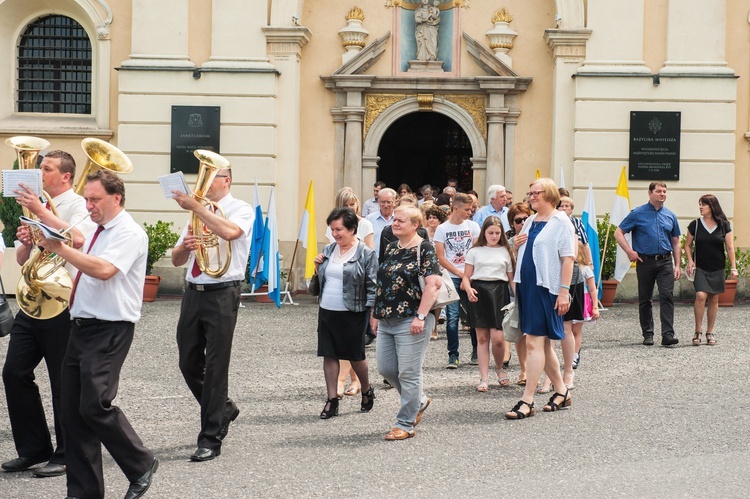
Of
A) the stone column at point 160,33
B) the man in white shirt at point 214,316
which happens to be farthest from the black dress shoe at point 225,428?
the stone column at point 160,33

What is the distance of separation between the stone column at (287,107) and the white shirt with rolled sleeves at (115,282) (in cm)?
1297

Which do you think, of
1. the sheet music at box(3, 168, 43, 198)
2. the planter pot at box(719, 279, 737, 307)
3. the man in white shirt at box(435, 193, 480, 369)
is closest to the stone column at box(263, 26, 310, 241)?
the planter pot at box(719, 279, 737, 307)

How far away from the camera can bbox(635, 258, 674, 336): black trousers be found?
13.2m

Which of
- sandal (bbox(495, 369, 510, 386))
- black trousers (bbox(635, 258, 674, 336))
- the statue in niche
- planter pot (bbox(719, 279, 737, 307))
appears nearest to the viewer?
sandal (bbox(495, 369, 510, 386))

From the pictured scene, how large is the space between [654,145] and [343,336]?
11124mm

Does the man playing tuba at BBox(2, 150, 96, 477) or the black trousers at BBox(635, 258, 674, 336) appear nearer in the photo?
the man playing tuba at BBox(2, 150, 96, 477)

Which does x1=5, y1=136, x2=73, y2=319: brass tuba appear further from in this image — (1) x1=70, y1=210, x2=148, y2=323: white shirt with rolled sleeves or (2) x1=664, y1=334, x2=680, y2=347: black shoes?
(2) x1=664, y1=334, x2=680, y2=347: black shoes

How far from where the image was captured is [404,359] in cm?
804

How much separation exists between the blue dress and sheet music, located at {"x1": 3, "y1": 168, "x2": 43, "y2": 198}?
4.08 m

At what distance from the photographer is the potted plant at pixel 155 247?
698 inches

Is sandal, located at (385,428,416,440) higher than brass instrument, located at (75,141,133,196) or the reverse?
the reverse

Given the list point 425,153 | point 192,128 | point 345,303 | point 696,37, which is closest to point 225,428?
point 345,303

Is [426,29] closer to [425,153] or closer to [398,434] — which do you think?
[425,153]

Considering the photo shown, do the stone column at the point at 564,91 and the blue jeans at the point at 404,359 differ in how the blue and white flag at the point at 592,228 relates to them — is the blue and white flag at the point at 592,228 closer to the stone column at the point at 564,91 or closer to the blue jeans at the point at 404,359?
the stone column at the point at 564,91
